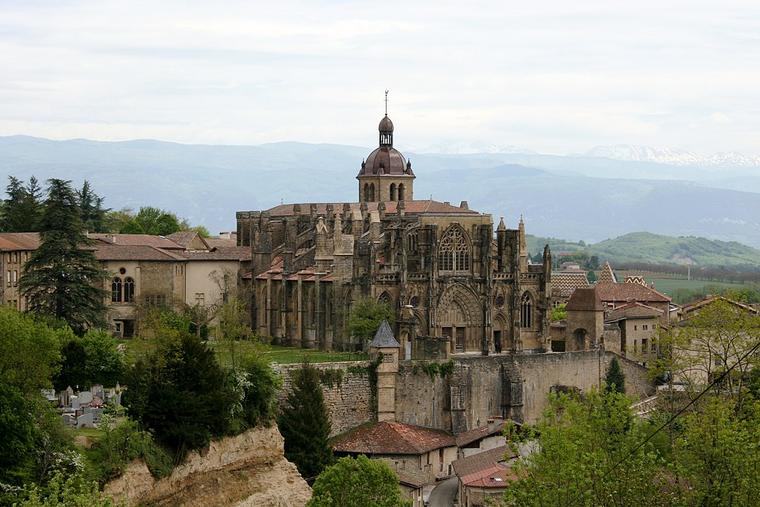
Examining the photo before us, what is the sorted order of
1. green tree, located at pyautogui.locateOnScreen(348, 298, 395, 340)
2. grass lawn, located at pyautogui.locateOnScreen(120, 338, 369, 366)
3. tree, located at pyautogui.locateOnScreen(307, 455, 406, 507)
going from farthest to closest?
green tree, located at pyautogui.locateOnScreen(348, 298, 395, 340) < grass lawn, located at pyautogui.locateOnScreen(120, 338, 369, 366) < tree, located at pyautogui.locateOnScreen(307, 455, 406, 507)

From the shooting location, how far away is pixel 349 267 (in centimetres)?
9562

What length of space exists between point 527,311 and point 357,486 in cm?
4131

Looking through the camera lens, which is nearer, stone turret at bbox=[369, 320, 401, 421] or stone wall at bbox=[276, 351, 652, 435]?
stone wall at bbox=[276, 351, 652, 435]

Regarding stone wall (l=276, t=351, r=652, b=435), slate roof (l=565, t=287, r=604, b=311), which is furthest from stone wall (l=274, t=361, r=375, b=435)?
slate roof (l=565, t=287, r=604, b=311)

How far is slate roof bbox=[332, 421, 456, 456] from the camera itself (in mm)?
76500

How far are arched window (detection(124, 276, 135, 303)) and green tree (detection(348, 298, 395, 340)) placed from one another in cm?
1560

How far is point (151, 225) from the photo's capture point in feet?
431

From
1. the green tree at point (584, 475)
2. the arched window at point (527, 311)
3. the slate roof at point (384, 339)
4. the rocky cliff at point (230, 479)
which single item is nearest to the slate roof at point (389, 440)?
the slate roof at point (384, 339)

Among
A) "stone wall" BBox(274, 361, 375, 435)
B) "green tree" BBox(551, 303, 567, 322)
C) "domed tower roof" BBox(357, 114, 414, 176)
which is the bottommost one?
"stone wall" BBox(274, 361, 375, 435)

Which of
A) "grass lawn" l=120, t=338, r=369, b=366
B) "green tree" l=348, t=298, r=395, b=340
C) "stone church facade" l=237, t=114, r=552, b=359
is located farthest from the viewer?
"stone church facade" l=237, t=114, r=552, b=359

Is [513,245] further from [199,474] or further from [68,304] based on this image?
[199,474]

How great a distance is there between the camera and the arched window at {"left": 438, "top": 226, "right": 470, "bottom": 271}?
9688 centimetres

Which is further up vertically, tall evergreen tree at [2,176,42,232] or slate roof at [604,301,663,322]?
tall evergreen tree at [2,176,42,232]

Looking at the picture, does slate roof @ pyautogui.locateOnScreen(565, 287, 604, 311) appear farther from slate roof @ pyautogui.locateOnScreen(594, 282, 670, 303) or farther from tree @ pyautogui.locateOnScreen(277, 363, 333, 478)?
tree @ pyautogui.locateOnScreen(277, 363, 333, 478)
